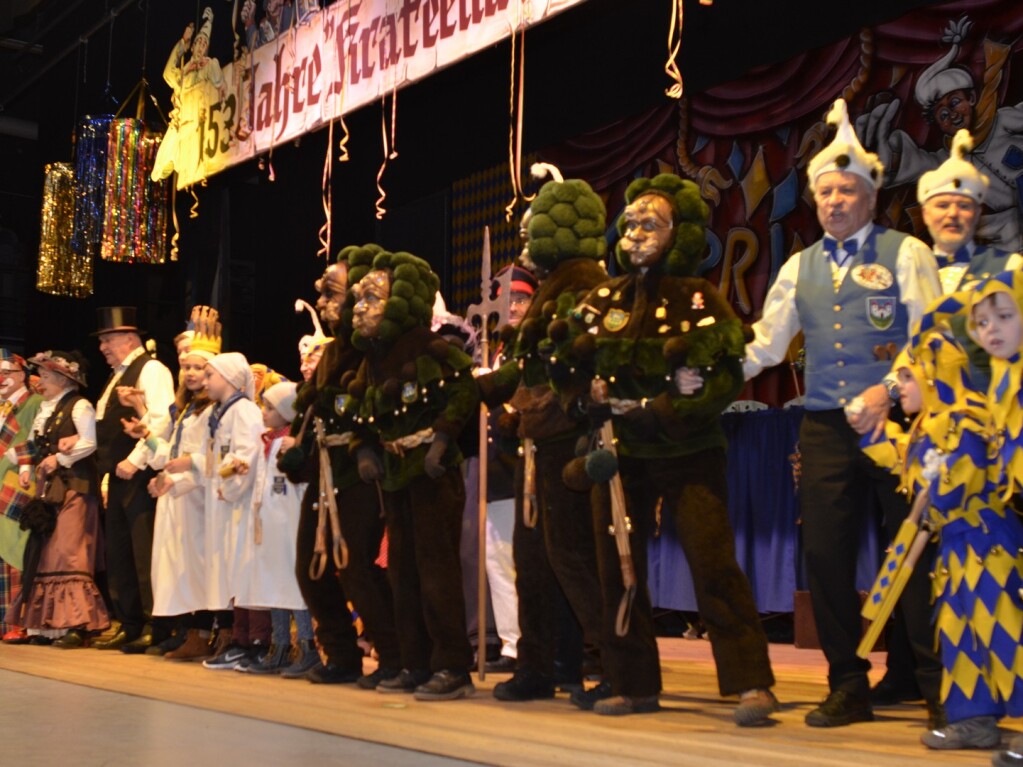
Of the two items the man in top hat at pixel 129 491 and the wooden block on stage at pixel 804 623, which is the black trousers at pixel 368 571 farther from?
the wooden block on stage at pixel 804 623

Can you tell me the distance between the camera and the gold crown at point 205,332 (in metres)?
6.45

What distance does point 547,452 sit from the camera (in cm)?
442

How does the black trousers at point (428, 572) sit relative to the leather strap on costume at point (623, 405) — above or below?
below

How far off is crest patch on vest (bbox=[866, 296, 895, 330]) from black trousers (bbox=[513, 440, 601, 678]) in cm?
111

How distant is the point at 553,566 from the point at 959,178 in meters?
1.78

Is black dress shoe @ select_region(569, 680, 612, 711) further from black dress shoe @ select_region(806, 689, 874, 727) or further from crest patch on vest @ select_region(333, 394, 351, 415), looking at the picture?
crest patch on vest @ select_region(333, 394, 351, 415)

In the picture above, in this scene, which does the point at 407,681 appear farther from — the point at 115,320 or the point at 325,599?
the point at 115,320

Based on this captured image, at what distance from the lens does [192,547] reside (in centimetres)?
630

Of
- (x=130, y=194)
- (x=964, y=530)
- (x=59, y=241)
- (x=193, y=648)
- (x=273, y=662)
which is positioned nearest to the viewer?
(x=964, y=530)

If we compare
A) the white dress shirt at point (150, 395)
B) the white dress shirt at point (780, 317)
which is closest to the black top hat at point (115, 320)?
the white dress shirt at point (150, 395)

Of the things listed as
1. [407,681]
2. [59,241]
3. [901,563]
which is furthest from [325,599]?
[59,241]

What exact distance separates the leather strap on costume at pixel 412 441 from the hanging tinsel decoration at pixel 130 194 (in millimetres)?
5189

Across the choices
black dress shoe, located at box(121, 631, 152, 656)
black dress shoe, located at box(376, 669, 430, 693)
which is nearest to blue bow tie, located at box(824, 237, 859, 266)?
black dress shoe, located at box(376, 669, 430, 693)

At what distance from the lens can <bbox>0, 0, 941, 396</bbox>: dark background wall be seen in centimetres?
663
